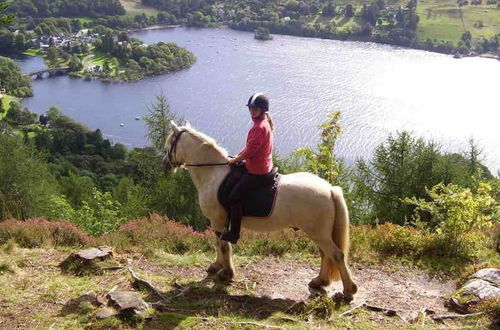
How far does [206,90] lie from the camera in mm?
89062

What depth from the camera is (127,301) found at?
7.03 m

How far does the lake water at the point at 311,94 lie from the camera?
213ft

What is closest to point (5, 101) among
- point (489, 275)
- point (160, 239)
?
point (160, 239)

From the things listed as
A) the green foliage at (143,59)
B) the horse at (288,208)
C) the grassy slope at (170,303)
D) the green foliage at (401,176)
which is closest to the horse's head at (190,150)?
the horse at (288,208)

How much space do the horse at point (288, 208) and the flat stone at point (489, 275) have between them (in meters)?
2.05

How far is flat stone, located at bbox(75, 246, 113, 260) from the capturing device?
27.7 ft

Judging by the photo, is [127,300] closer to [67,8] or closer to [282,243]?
[282,243]

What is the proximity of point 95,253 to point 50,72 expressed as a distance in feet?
362

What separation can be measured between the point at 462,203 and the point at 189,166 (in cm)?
481

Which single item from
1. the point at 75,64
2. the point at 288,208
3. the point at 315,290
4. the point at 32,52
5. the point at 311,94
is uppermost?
the point at 288,208

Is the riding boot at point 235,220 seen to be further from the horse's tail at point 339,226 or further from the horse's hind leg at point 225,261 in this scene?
the horse's tail at point 339,226

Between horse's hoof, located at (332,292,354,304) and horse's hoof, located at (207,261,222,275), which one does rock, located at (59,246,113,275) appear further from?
horse's hoof, located at (332,292,354,304)

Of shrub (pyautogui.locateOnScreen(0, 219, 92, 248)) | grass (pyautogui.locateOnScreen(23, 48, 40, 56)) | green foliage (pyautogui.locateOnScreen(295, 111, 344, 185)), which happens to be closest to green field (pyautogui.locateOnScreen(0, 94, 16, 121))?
grass (pyautogui.locateOnScreen(23, 48, 40, 56))

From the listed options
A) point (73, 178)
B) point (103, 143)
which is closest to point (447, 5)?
point (103, 143)
